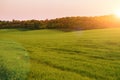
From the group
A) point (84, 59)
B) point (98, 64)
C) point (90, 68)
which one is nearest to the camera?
point (90, 68)

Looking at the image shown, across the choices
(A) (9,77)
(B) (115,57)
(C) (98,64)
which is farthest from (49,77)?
(B) (115,57)

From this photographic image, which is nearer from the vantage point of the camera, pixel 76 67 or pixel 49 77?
pixel 49 77

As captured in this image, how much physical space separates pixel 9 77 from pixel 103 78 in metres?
5.65

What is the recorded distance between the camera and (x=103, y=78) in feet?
55.9

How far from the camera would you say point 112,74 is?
58.6 feet

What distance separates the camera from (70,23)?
10188 centimetres

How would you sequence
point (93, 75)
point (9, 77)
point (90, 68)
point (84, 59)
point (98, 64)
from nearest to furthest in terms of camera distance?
point (9, 77) → point (93, 75) → point (90, 68) → point (98, 64) → point (84, 59)

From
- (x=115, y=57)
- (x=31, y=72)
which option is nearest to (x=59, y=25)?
(x=115, y=57)

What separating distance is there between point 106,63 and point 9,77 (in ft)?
28.4

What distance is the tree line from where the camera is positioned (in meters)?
91.7

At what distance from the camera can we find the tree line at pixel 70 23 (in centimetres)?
9174

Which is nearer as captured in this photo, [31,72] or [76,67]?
[31,72]

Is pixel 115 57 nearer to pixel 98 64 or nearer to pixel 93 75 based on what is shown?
pixel 98 64

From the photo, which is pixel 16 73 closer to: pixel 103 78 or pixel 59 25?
pixel 103 78
